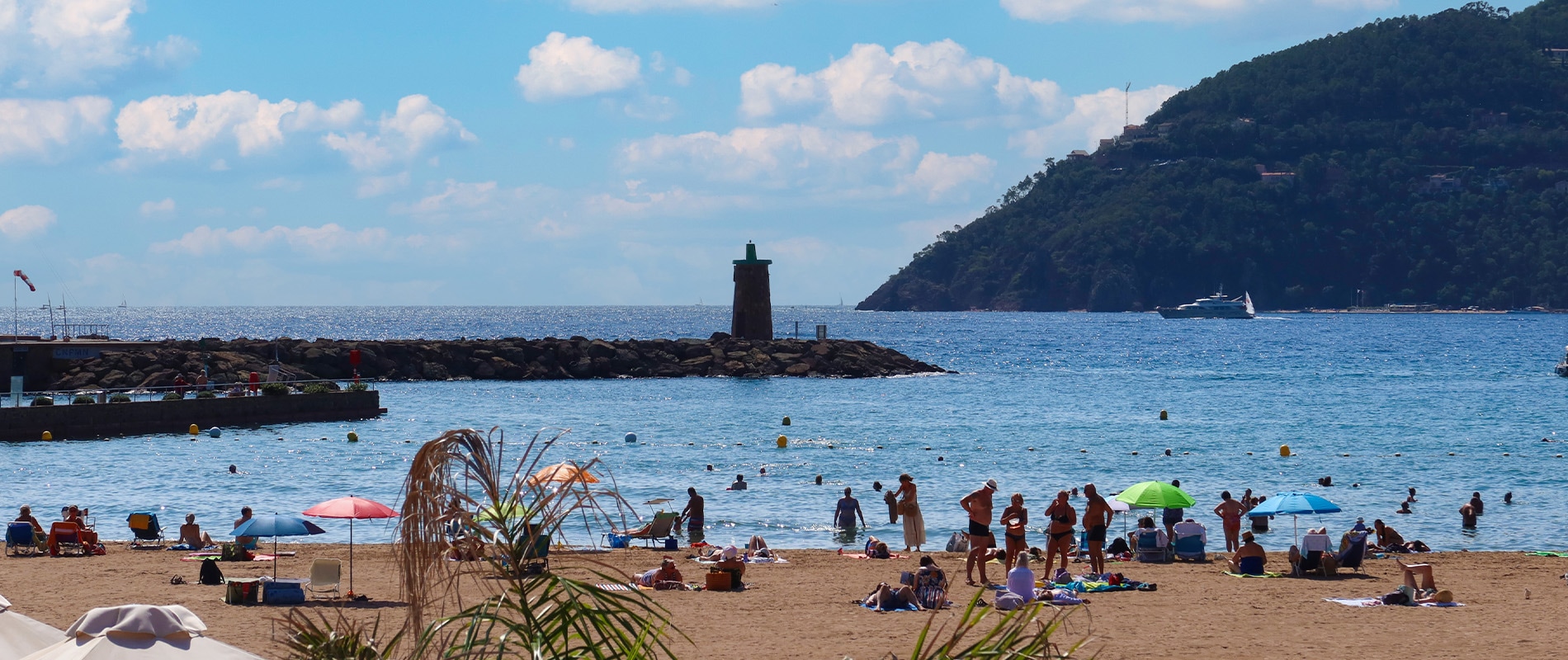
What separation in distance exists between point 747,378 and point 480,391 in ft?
46.4

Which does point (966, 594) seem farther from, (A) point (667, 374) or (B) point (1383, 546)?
(A) point (667, 374)

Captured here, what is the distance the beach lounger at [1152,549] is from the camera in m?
20.4

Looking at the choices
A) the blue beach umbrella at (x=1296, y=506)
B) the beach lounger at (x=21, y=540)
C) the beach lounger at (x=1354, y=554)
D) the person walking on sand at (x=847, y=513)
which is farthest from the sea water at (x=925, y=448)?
the beach lounger at (x=1354, y=554)

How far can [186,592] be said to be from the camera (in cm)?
1683

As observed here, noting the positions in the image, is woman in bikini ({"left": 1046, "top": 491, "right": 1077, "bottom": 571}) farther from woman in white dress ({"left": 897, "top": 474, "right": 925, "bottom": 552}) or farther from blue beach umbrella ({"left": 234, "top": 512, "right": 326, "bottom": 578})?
→ blue beach umbrella ({"left": 234, "top": 512, "right": 326, "bottom": 578})

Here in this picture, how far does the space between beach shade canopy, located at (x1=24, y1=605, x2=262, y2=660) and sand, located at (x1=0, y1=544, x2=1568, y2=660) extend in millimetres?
3879

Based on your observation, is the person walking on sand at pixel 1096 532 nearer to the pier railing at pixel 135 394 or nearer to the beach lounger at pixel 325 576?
the beach lounger at pixel 325 576

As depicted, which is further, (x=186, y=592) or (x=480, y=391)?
(x=480, y=391)

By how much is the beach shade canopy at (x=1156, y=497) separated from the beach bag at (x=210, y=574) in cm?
1162

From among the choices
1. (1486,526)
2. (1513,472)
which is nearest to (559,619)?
(1486,526)

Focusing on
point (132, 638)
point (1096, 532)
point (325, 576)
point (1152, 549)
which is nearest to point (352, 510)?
point (325, 576)

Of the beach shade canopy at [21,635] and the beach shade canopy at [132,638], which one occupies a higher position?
the beach shade canopy at [132,638]

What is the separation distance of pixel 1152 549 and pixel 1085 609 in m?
6.31

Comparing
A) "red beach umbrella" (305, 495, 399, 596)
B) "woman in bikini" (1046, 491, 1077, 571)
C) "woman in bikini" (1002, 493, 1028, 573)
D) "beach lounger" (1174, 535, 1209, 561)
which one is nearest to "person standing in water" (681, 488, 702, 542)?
"woman in bikini" (1002, 493, 1028, 573)
